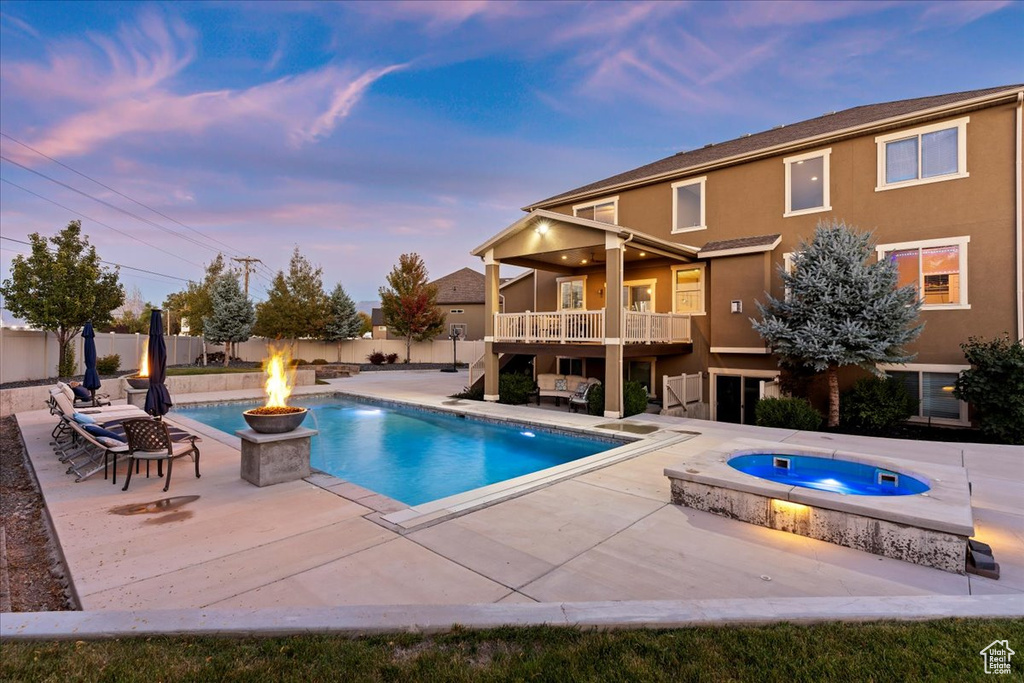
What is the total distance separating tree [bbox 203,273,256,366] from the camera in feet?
98.0

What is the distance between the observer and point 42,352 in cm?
1599

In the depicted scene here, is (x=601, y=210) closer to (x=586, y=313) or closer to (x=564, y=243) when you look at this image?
(x=564, y=243)

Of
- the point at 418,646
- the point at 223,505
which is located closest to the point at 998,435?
the point at 418,646

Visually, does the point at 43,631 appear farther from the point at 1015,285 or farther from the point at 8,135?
the point at 8,135

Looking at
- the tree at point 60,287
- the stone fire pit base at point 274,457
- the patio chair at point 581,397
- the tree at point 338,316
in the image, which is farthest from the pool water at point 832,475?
the tree at point 338,316

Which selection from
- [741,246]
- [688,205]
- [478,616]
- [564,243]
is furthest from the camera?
[688,205]

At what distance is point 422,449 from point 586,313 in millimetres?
6137

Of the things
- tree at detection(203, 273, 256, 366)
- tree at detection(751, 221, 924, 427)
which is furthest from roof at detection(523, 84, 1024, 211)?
tree at detection(203, 273, 256, 366)

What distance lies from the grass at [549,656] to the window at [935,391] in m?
10.8

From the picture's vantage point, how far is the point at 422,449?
1086 cm

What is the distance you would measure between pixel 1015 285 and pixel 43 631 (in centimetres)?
1678

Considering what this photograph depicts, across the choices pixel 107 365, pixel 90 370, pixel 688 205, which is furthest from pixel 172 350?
pixel 688 205

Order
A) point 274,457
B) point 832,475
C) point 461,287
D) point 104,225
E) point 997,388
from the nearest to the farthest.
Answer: point 832,475 → point 274,457 → point 997,388 → point 104,225 → point 461,287

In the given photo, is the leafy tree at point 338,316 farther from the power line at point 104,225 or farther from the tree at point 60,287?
the tree at point 60,287
